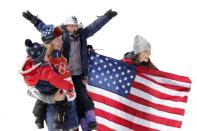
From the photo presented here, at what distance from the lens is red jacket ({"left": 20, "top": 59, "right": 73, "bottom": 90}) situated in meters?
7.32

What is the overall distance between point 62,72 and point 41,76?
0.27 metres

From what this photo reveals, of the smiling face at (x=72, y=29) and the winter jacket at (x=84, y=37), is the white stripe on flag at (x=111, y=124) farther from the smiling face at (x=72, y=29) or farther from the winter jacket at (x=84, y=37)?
the smiling face at (x=72, y=29)

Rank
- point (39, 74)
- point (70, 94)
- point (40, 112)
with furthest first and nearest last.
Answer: point (40, 112)
point (70, 94)
point (39, 74)

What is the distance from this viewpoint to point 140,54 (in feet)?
27.3

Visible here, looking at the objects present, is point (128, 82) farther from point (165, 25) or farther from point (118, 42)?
point (165, 25)

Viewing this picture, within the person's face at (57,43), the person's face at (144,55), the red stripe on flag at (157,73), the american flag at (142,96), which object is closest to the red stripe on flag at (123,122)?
the american flag at (142,96)

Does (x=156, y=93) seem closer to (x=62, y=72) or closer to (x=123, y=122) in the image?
(x=123, y=122)

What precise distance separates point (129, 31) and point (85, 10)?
2.75 ft

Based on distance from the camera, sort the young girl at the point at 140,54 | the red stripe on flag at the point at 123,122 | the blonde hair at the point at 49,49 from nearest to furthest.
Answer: the blonde hair at the point at 49,49
the young girl at the point at 140,54
the red stripe on flag at the point at 123,122

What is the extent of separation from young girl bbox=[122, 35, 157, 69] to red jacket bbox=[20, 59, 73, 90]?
47.1 inches

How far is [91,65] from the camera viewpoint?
8.49m

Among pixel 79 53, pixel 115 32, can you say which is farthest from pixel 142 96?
pixel 115 32

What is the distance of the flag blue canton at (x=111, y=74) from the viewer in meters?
8.51

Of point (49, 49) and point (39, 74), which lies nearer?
point (39, 74)
